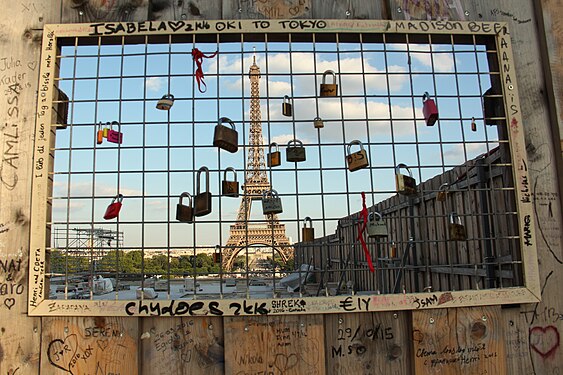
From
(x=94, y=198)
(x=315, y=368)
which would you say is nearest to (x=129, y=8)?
(x=94, y=198)

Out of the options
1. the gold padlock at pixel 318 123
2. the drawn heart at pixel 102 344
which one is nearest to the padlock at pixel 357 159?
the gold padlock at pixel 318 123

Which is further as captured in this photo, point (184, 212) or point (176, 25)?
point (176, 25)

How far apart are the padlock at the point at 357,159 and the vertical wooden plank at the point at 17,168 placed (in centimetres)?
218

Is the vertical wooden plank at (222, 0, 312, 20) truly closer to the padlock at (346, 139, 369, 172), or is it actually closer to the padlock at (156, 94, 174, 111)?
the padlock at (156, 94, 174, 111)

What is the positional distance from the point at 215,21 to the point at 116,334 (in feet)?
7.35

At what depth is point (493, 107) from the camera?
305 cm

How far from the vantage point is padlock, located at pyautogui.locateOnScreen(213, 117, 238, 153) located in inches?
107

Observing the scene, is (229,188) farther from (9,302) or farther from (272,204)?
(9,302)

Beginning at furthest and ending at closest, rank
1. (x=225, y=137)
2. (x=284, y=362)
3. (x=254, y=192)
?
(x=254, y=192) < (x=225, y=137) < (x=284, y=362)

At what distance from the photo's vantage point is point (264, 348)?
262 cm

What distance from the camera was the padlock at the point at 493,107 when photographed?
300 centimetres

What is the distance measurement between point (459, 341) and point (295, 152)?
5.48 ft

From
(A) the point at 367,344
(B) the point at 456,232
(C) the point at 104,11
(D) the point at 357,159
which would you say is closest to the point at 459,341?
(A) the point at 367,344

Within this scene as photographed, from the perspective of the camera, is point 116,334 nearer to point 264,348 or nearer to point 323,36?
point 264,348
